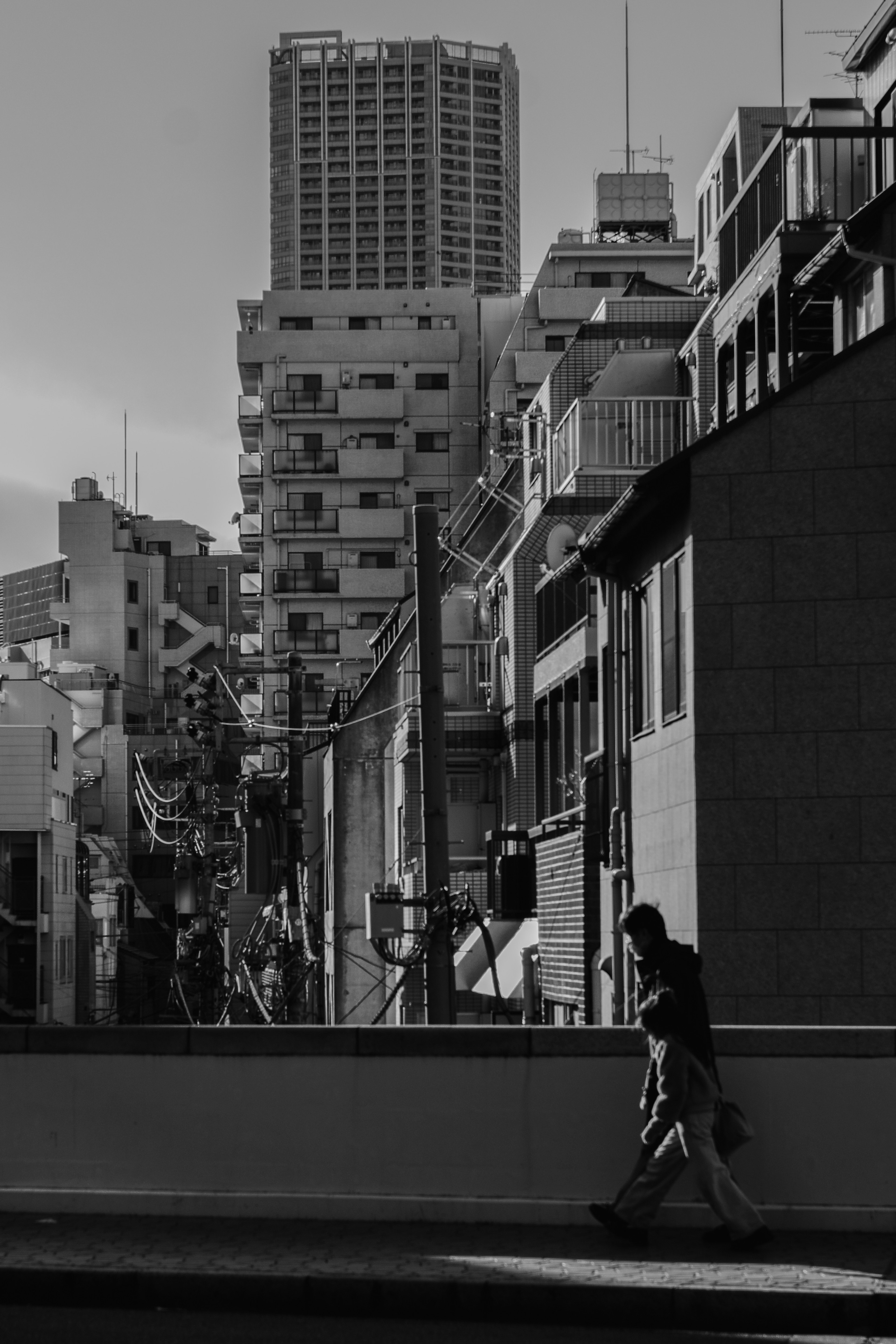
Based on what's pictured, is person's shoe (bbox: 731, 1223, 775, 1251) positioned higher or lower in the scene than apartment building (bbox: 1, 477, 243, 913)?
lower

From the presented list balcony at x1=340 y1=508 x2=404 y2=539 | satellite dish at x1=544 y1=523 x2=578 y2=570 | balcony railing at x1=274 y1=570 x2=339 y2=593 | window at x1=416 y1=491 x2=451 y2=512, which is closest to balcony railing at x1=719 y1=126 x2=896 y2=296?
satellite dish at x1=544 y1=523 x2=578 y2=570

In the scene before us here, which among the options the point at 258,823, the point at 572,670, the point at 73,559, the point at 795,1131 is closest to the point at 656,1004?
the point at 795,1131

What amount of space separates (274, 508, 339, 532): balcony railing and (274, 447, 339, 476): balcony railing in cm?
159

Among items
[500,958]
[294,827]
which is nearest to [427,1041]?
[500,958]

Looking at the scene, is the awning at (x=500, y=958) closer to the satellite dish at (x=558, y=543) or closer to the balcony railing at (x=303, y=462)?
the satellite dish at (x=558, y=543)

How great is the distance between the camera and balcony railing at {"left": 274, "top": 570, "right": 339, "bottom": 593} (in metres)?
88.1

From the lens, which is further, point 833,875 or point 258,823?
point 258,823

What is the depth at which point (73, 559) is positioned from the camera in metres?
116

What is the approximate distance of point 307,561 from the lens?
88.2 metres

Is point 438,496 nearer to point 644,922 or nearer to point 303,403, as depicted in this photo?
point 303,403

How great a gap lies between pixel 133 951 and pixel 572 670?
68646 millimetres

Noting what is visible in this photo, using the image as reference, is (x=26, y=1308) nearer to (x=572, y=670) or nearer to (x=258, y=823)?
(x=572, y=670)

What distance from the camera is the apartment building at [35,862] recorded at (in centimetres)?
7894

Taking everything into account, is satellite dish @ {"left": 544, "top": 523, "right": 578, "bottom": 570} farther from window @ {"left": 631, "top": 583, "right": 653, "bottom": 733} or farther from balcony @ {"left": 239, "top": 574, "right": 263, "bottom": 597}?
balcony @ {"left": 239, "top": 574, "right": 263, "bottom": 597}
